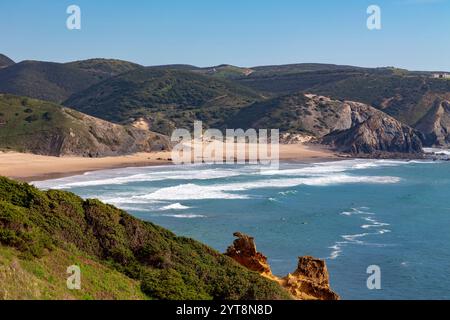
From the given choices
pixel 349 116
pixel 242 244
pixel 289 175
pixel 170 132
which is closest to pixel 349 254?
pixel 242 244

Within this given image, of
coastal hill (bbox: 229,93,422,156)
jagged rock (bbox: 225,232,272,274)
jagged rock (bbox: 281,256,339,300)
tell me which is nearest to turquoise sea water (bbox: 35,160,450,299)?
jagged rock (bbox: 281,256,339,300)

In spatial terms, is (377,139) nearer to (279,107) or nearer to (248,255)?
(279,107)

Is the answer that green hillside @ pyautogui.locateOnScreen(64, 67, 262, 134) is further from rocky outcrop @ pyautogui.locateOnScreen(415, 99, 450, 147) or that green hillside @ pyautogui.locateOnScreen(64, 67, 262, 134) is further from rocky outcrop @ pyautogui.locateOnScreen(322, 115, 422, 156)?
rocky outcrop @ pyautogui.locateOnScreen(415, 99, 450, 147)

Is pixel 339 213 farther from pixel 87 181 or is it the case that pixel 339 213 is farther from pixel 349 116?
pixel 349 116

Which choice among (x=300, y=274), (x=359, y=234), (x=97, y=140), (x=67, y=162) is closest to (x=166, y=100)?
(x=97, y=140)

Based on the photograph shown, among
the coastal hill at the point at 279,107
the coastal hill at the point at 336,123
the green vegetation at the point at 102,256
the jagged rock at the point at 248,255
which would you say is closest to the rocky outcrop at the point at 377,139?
the coastal hill at the point at 336,123
